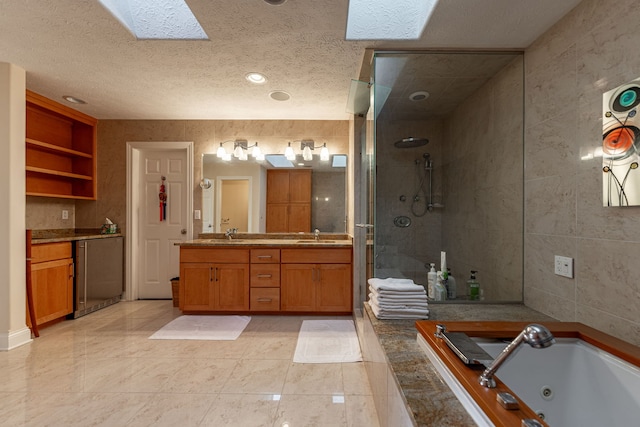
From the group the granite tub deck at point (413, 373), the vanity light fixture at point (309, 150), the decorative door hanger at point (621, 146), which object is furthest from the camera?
the vanity light fixture at point (309, 150)

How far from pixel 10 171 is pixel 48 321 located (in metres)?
1.44

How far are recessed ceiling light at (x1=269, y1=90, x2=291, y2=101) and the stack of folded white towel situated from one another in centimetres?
210

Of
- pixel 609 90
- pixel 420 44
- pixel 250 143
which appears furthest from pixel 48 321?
pixel 609 90

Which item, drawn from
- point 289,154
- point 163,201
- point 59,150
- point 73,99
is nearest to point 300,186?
point 289,154

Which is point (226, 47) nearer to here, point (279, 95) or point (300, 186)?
point (279, 95)

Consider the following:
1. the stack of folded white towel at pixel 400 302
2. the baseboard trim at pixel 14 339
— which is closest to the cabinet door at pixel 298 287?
the stack of folded white towel at pixel 400 302

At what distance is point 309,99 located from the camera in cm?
309

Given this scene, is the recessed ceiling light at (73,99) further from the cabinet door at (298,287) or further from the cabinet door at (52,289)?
the cabinet door at (298,287)

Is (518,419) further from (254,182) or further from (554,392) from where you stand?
(254,182)

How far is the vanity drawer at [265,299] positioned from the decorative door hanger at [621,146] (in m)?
2.68

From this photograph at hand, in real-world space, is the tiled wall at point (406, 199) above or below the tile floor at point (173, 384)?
above

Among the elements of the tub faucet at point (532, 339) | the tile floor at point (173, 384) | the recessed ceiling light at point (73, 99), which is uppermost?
the recessed ceiling light at point (73, 99)

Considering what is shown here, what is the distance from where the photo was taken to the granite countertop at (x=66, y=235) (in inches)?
117

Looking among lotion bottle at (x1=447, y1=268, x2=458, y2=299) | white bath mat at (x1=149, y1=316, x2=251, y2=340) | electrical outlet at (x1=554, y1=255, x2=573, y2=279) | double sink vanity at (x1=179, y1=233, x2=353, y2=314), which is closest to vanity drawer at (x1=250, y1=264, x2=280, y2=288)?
double sink vanity at (x1=179, y1=233, x2=353, y2=314)
